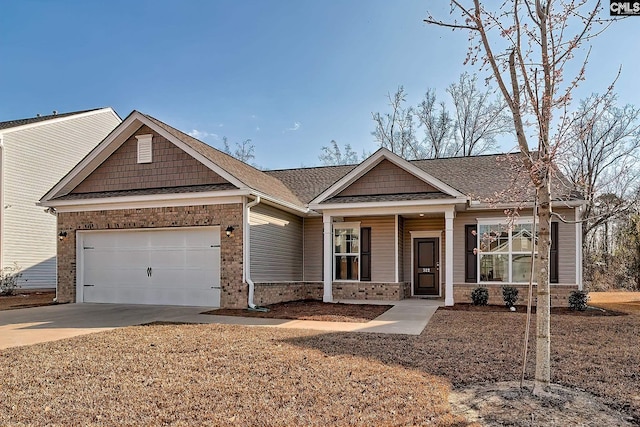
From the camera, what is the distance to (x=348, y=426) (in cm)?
374

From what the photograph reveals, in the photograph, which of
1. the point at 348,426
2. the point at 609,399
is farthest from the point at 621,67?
the point at 348,426

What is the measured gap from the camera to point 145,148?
13422 mm

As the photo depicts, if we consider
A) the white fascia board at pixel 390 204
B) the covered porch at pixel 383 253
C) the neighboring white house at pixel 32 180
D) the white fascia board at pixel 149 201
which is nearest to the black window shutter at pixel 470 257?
the covered porch at pixel 383 253

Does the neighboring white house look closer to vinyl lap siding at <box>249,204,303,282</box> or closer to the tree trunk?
vinyl lap siding at <box>249,204,303,282</box>

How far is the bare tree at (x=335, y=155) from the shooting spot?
1308 inches

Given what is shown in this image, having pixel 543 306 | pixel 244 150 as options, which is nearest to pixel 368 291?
pixel 543 306

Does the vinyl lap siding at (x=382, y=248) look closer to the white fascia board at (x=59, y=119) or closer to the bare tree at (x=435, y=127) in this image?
the white fascia board at (x=59, y=119)

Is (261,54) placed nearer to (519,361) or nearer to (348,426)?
(519,361)

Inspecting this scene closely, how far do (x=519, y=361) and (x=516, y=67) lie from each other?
3608 millimetres

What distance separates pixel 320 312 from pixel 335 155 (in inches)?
916

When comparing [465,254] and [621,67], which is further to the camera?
[465,254]

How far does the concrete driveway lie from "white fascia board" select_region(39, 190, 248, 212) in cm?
271

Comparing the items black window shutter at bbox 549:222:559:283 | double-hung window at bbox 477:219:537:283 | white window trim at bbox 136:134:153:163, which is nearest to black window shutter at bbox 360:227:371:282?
double-hung window at bbox 477:219:537:283

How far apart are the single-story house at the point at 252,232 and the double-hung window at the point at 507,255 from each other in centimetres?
3
